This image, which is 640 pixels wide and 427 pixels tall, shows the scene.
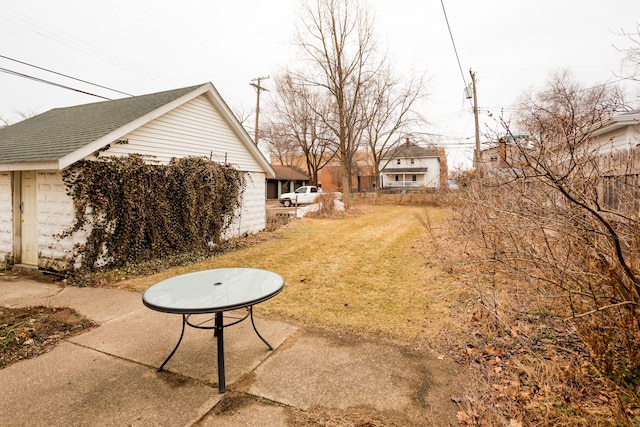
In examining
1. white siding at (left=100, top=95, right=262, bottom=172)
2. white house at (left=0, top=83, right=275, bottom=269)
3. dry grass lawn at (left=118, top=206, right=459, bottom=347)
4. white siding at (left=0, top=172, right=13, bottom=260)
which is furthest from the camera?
white siding at (left=100, top=95, right=262, bottom=172)

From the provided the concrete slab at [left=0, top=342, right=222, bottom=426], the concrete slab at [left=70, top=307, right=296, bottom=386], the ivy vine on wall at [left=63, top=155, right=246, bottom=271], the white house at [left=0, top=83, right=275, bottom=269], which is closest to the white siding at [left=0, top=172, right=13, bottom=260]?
the white house at [left=0, top=83, right=275, bottom=269]

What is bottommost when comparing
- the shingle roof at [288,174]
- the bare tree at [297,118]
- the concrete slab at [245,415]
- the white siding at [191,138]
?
the concrete slab at [245,415]

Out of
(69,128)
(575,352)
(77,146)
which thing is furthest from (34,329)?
(69,128)

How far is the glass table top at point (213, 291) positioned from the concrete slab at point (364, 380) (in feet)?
2.74

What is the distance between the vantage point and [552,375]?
2.65 m

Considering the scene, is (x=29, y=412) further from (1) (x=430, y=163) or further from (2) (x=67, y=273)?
(1) (x=430, y=163)

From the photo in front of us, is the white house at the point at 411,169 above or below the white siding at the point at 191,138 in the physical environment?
above

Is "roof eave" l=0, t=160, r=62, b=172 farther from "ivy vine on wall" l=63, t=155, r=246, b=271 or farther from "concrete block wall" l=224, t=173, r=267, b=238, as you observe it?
"concrete block wall" l=224, t=173, r=267, b=238

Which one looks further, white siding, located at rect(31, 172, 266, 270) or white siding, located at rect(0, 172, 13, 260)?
white siding, located at rect(0, 172, 13, 260)

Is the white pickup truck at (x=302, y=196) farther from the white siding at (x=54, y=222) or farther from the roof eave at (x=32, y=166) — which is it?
the roof eave at (x=32, y=166)

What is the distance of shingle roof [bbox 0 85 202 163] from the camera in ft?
22.0

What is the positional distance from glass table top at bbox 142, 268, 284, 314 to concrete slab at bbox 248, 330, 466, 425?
0.84 meters

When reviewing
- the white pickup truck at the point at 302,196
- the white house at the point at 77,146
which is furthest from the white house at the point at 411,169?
the white house at the point at 77,146

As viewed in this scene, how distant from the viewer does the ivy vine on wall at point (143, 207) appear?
6.48m
